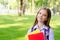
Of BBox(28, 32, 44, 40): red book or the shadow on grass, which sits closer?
BBox(28, 32, 44, 40): red book

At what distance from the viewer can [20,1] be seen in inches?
365

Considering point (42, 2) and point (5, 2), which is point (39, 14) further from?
point (5, 2)

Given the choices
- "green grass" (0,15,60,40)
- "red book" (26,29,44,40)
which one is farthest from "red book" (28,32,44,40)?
"green grass" (0,15,60,40)

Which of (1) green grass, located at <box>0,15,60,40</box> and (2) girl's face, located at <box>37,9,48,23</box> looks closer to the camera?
(2) girl's face, located at <box>37,9,48,23</box>

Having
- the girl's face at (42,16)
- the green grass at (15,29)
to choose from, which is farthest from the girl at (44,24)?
the green grass at (15,29)

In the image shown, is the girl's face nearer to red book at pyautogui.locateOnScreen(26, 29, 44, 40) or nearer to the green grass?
red book at pyautogui.locateOnScreen(26, 29, 44, 40)

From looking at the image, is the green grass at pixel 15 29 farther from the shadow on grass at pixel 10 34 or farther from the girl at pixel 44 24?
the girl at pixel 44 24

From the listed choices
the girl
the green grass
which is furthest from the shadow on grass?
the girl

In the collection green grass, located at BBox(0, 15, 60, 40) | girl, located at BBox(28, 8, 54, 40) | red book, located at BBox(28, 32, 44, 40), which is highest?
girl, located at BBox(28, 8, 54, 40)

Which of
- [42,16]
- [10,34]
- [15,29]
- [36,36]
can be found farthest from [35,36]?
[15,29]

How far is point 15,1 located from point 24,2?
4.90ft

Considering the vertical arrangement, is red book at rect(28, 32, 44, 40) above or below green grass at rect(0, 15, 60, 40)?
above

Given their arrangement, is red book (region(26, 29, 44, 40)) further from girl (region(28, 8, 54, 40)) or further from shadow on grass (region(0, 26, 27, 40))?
shadow on grass (region(0, 26, 27, 40))

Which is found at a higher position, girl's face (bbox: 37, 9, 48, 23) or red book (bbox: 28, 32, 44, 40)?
girl's face (bbox: 37, 9, 48, 23)
